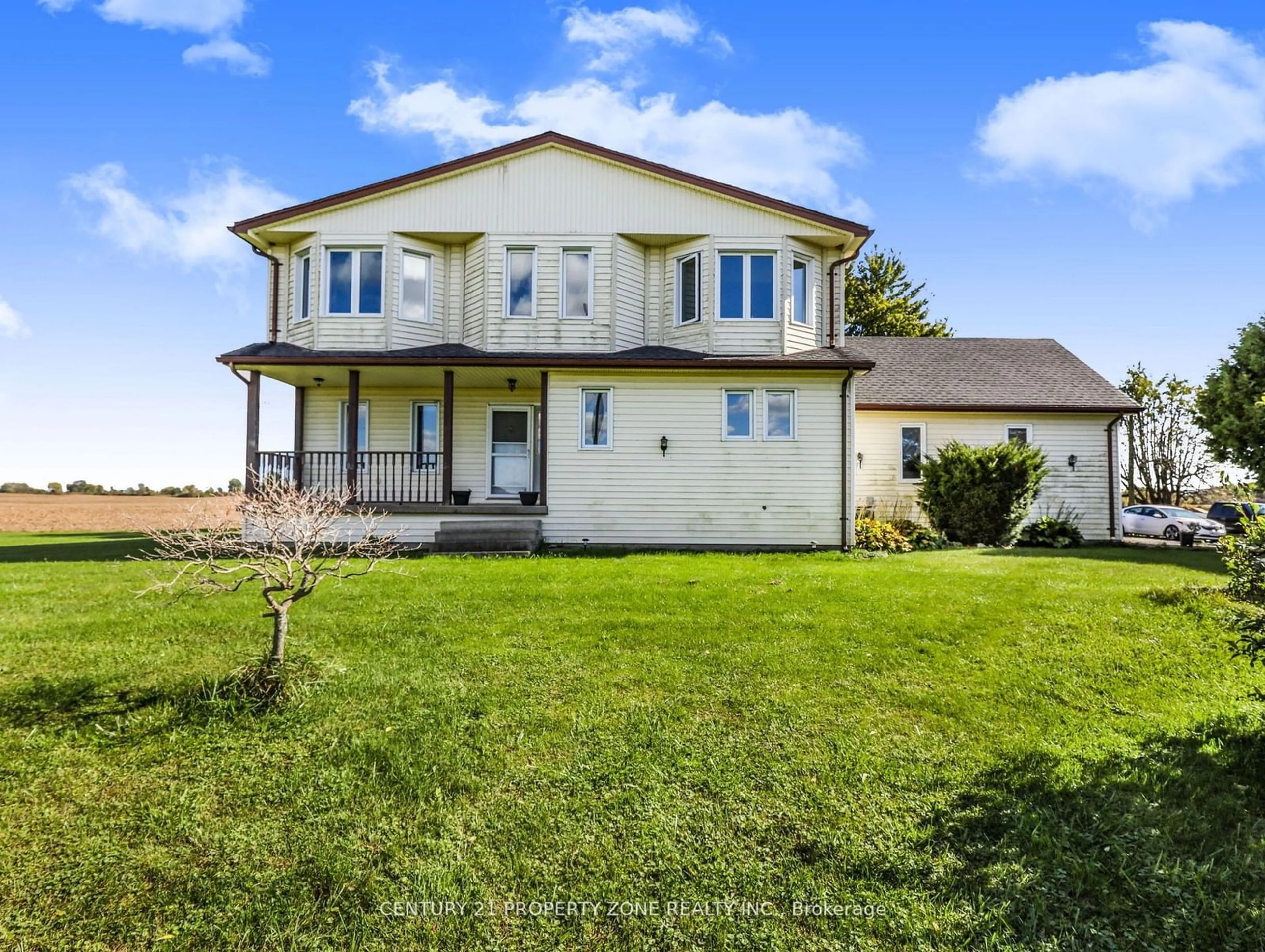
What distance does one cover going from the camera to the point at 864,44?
36.6ft

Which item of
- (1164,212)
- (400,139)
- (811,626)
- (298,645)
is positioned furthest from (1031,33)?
(298,645)

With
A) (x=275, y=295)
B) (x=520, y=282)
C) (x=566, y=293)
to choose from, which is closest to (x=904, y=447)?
(x=566, y=293)

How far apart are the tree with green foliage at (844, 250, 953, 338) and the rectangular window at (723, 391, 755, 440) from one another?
22.3 metres

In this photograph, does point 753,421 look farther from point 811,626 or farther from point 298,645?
point 298,645

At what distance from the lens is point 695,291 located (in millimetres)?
14469

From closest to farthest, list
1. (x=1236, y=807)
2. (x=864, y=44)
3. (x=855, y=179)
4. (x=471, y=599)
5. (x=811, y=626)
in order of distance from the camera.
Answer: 1. (x=1236, y=807)
2. (x=811, y=626)
3. (x=471, y=599)
4. (x=864, y=44)
5. (x=855, y=179)

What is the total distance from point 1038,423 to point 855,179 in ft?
26.7

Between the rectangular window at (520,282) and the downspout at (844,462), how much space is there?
7127mm

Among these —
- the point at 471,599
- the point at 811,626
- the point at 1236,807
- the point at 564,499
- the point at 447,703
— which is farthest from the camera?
the point at 564,499

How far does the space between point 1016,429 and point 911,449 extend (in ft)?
9.19

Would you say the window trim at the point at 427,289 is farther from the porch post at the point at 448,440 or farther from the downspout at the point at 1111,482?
the downspout at the point at 1111,482

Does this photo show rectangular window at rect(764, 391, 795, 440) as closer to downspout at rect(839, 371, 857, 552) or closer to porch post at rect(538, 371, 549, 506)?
downspout at rect(839, 371, 857, 552)

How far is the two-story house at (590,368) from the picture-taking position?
1327cm

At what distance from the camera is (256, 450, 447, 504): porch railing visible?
1344cm
